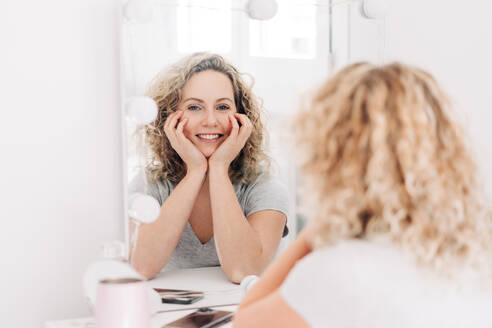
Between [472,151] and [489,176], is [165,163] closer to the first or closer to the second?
[472,151]

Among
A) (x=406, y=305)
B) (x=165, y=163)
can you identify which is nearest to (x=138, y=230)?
(x=165, y=163)

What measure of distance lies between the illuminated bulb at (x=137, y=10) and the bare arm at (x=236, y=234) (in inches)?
13.1

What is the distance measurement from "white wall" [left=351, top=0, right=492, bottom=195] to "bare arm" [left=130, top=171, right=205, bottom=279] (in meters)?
0.63

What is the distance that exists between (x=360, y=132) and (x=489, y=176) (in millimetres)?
780

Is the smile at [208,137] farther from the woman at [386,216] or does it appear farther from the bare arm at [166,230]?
the woman at [386,216]

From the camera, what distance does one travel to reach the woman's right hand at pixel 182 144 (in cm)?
112

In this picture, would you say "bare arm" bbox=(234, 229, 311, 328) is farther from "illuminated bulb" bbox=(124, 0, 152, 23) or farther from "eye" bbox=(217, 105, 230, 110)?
"illuminated bulb" bbox=(124, 0, 152, 23)

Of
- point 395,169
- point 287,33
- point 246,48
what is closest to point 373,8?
point 287,33

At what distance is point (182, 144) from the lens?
1.13 meters

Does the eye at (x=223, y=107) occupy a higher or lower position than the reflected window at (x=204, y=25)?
lower

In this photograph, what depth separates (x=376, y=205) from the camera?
2.43 feet

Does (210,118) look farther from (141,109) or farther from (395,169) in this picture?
(395,169)

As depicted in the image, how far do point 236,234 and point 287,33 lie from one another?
1.48ft

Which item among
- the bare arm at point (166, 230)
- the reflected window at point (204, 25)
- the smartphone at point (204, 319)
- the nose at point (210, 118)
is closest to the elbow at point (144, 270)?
the bare arm at point (166, 230)
